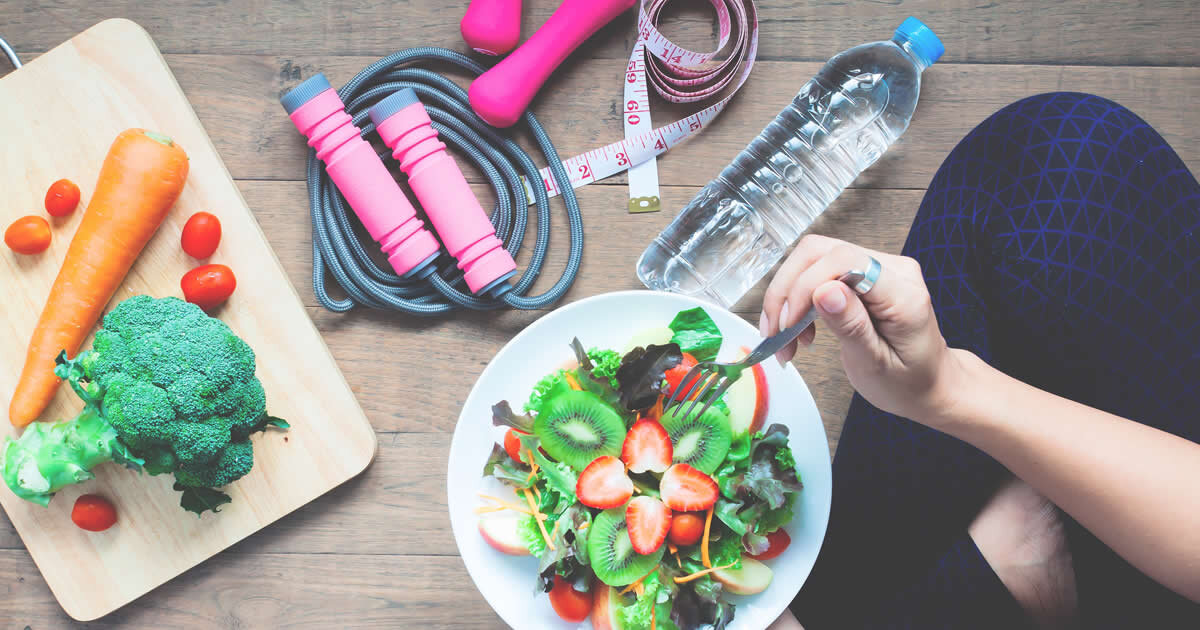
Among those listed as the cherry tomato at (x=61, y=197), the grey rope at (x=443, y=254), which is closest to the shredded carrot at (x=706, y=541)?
the grey rope at (x=443, y=254)

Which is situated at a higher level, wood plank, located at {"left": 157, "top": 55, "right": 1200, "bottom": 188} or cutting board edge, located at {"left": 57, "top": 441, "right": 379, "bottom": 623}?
wood plank, located at {"left": 157, "top": 55, "right": 1200, "bottom": 188}

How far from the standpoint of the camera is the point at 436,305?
1.28 metres

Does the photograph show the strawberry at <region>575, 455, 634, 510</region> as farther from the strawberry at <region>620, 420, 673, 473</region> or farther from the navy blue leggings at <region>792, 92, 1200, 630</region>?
the navy blue leggings at <region>792, 92, 1200, 630</region>

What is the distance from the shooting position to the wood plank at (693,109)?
51.8 inches

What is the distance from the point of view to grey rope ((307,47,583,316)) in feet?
4.15

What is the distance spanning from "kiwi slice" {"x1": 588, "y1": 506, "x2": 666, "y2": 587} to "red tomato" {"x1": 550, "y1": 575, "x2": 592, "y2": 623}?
79 mm

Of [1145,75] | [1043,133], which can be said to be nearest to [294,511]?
[1043,133]

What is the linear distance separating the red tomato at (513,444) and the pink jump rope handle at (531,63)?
52 centimetres

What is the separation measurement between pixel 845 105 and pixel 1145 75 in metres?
0.52

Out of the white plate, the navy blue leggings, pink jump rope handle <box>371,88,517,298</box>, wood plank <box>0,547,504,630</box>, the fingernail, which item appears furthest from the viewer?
wood plank <box>0,547,504,630</box>

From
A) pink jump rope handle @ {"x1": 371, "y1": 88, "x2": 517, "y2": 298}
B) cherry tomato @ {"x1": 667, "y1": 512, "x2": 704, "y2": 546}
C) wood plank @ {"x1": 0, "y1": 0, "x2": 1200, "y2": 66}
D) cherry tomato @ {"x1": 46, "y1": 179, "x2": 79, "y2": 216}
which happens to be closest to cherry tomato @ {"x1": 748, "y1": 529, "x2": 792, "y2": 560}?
cherry tomato @ {"x1": 667, "y1": 512, "x2": 704, "y2": 546}

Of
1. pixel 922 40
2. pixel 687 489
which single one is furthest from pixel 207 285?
pixel 922 40

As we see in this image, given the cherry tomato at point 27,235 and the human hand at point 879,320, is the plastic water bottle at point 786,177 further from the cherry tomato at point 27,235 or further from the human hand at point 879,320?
the cherry tomato at point 27,235

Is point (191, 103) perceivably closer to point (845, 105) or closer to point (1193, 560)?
point (845, 105)
